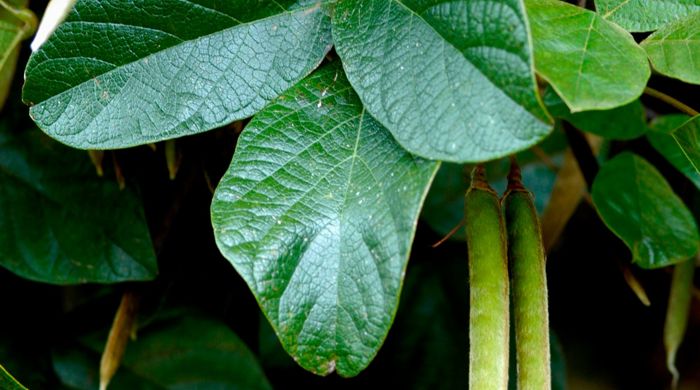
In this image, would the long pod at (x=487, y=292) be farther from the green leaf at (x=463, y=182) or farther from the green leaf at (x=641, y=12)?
the green leaf at (x=463, y=182)

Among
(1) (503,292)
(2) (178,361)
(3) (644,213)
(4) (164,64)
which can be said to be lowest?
(2) (178,361)

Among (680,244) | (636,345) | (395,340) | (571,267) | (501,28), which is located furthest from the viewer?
(636,345)

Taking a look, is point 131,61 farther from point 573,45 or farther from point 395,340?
point 395,340

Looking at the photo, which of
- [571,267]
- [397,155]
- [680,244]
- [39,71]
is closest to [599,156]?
[680,244]

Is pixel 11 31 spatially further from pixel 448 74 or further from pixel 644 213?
pixel 644 213

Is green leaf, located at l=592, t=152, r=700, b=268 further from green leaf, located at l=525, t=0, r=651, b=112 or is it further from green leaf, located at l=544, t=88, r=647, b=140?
green leaf, located at l=525, t=0, r=651, b=112

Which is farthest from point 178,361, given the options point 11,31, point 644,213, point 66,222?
point 644,213

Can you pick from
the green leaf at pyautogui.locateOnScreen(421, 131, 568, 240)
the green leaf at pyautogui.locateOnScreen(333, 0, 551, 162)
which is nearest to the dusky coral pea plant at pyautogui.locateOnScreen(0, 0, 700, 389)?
the green leaf at pyautogui.locateOnScreen(333, 0, 551, 162)
